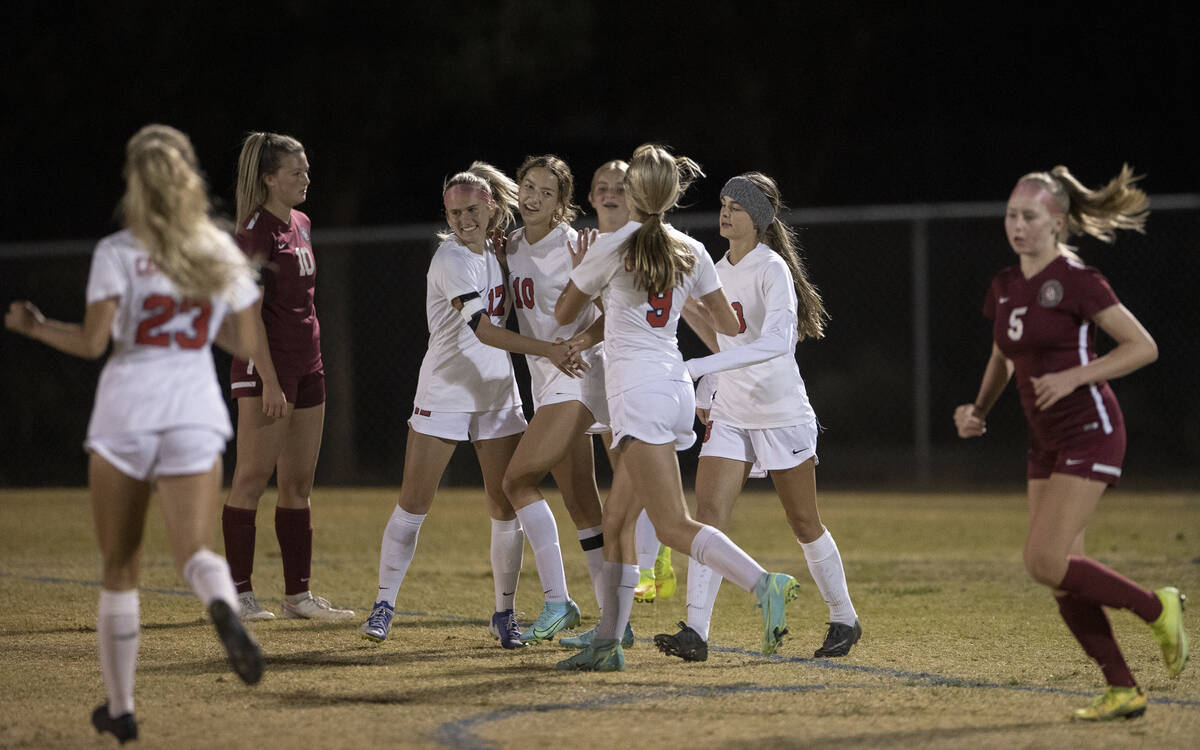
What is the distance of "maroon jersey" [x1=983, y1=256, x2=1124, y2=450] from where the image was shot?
4.62 meters

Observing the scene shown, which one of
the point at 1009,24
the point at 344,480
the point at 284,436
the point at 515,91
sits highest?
the point at 1009,24

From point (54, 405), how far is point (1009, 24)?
46.8 ft

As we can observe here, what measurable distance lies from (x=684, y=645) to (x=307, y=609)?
7.27ft

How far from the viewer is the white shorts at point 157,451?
409cm

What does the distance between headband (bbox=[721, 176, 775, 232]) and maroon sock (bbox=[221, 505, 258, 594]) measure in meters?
2.91

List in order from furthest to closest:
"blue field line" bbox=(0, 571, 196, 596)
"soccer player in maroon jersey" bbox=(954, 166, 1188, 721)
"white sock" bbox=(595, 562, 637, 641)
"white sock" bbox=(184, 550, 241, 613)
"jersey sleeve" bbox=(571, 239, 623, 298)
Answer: "blue field line" bbox=(0, 571, 196, 596) → "white sock" bbox=(595, 562, 637, 641) → "jersey sleeve" bbox=(571, 239, 623, 298) → "soccer player in maroon jersey" bbox=(954, 166, 1188, 721) → "white sock" bbox=(184, 550, 241, 613)

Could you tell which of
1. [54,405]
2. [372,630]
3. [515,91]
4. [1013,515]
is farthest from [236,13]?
[372,630]

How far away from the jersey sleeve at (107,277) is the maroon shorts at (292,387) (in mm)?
2575

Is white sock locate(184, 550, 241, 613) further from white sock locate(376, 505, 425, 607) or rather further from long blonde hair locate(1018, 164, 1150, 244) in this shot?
long blonde hair locate(1018, 164, 1150, 244)

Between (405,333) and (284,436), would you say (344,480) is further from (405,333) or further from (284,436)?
(284,436)

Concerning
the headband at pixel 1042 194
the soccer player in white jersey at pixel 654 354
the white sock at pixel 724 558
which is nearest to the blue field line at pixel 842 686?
the soccer player in white jersey at pixel 654 354

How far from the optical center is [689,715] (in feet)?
15.5

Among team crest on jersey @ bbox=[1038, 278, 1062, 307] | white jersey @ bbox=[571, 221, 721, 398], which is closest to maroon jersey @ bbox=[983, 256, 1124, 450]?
team crest on jersey @ bbox=[1038, 278, 1062, 307]

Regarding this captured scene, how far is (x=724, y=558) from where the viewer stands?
5090mm
